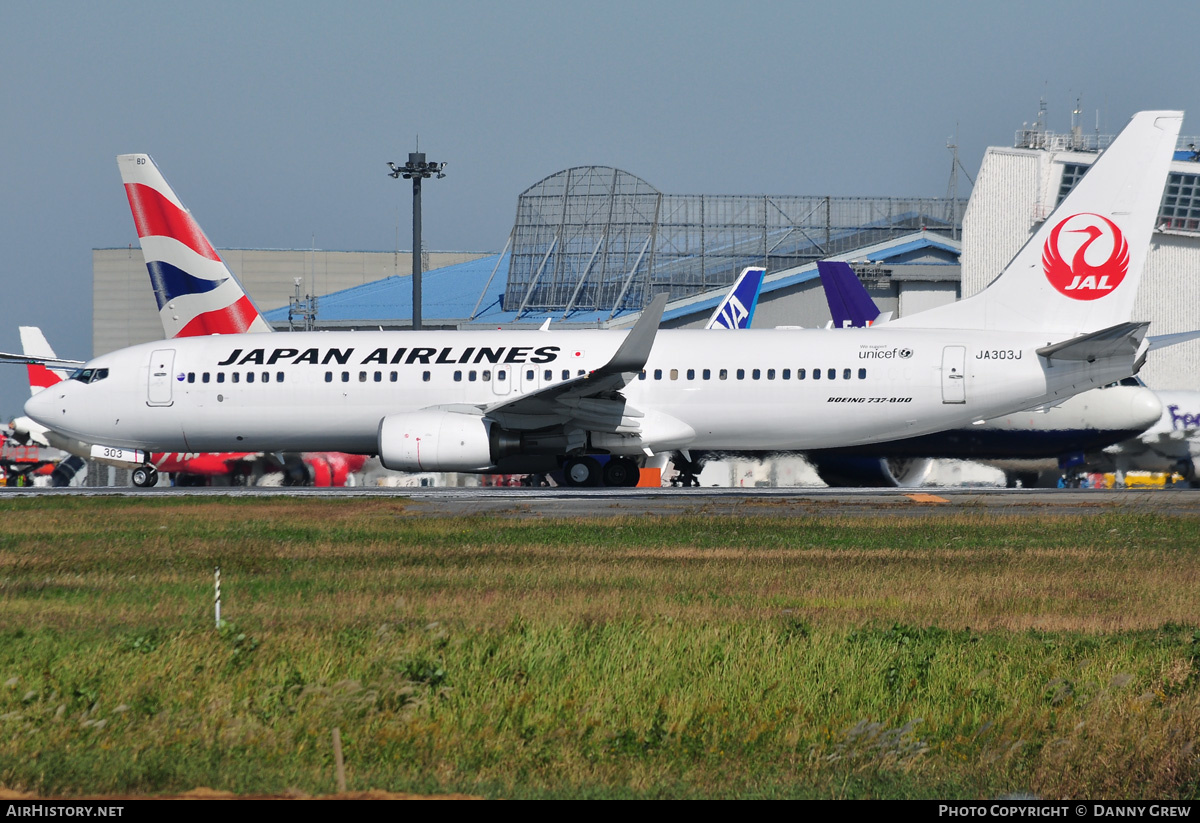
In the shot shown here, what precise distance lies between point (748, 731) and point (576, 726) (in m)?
1.08

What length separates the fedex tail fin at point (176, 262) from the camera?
116 ft

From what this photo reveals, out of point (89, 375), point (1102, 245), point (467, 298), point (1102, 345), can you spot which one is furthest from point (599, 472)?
point (467, 298)

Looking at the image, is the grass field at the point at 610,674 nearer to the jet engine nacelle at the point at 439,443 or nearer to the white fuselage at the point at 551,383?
the jet engine nacelle at the point at 439,443

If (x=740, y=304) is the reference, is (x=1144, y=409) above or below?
below

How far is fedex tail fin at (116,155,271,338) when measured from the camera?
3522cm

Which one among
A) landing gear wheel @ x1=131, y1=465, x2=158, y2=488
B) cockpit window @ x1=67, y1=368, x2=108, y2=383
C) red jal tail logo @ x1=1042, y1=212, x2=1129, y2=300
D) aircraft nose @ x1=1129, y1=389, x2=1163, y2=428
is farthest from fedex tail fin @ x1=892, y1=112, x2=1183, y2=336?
cockpit window @ x1=67, y1=368, x2=108, y2=383

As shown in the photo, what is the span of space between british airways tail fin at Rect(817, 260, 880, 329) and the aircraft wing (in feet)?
45.6

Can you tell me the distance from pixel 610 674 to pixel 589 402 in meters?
20.0

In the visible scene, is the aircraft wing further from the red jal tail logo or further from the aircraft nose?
the aircraft nose

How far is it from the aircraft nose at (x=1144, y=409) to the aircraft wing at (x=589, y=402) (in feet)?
37.4

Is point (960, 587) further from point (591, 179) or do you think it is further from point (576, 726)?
point (591, 179)

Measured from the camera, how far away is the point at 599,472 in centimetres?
3136

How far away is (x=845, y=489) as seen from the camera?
31391 millimetres

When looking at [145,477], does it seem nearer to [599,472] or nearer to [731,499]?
[599,472]
